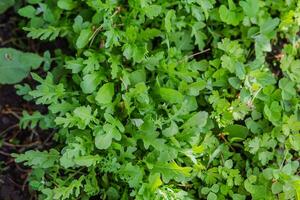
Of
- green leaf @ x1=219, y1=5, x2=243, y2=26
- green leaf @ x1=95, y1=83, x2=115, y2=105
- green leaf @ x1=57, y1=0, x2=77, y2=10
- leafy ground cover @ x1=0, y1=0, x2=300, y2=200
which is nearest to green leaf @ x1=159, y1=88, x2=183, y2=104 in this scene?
leafy ground cover @ x1=0, y1=0, x2=300, y2=200

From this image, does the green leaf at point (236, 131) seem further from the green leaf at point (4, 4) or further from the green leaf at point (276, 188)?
the green leaf at point (4, 4)

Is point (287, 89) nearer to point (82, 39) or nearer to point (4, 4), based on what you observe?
point (82, 39)

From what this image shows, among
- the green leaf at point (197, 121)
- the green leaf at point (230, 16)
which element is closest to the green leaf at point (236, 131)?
the green leaf at point (197, 121)

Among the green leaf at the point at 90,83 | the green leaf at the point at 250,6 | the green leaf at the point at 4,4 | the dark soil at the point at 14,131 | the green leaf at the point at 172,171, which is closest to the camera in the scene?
the green leaf at the point at 172,171

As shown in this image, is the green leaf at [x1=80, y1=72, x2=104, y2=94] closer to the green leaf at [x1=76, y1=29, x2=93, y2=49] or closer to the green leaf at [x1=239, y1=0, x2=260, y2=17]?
the green leaf at [x1=76, y1=29, x2=93, y2=49]

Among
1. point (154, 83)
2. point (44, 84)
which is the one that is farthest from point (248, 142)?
point (44, 84)

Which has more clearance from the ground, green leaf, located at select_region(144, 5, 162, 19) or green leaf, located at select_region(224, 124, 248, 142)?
green leaf, located at select_region(144, 5, 162, 19)
